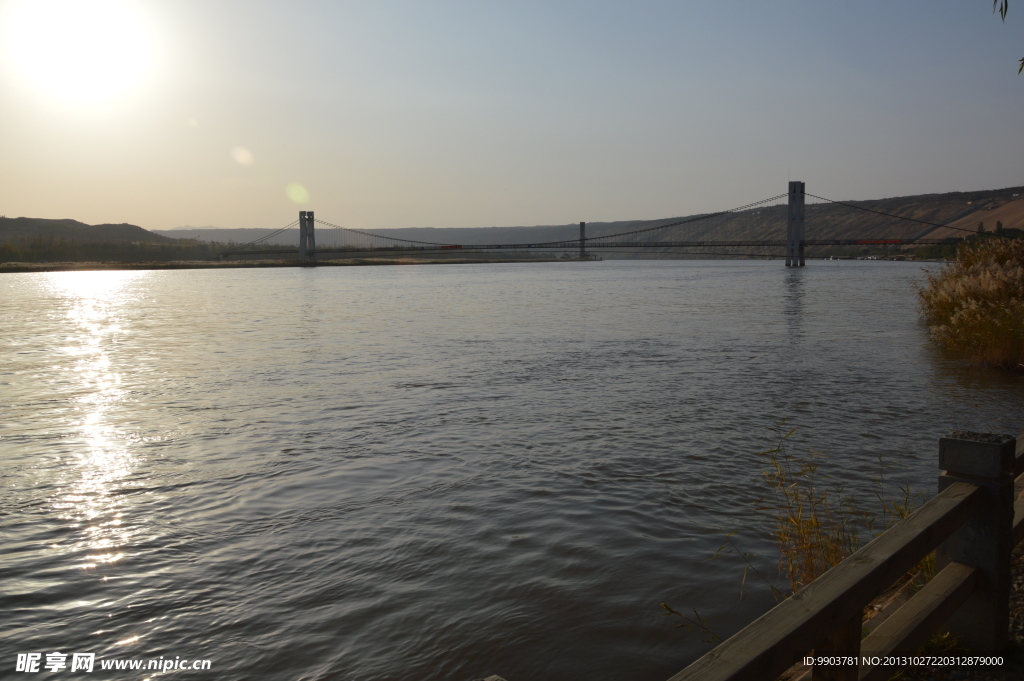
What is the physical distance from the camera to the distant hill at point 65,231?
169 meters

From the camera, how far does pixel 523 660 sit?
382cm

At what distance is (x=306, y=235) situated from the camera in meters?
109

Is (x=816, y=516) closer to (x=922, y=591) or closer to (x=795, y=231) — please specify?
(x=922, y=591)

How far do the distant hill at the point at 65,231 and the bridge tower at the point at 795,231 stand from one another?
138 m

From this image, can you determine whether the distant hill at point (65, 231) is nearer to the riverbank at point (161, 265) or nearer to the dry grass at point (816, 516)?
the riverbank at point (161, 265)

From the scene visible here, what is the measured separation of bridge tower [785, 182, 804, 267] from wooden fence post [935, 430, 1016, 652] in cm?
9252

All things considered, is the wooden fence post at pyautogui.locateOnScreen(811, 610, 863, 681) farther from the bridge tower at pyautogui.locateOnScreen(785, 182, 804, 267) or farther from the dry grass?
the bridge tower at pyautogui.locateOnScreen(785, 182, 804, 267)

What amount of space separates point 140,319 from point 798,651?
29547 mm

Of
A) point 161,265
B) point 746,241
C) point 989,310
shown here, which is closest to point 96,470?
point 989,310

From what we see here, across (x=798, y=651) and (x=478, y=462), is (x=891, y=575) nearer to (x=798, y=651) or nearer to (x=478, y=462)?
(x=798, y=651)

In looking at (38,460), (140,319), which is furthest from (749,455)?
(140,319)

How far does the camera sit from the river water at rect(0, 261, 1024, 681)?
4.02m

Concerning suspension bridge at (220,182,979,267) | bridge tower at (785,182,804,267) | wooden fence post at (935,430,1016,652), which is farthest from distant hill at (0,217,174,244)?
wooden fence post at (935,430,1016,652)

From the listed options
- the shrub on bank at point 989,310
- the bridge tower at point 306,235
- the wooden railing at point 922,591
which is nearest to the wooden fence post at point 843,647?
the wooden railing at point 922,591
